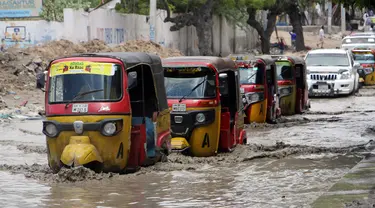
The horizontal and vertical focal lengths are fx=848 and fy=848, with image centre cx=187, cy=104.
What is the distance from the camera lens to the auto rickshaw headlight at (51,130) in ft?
41.9

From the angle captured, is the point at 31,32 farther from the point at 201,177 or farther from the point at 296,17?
the point at 296,17

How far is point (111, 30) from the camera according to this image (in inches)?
1641

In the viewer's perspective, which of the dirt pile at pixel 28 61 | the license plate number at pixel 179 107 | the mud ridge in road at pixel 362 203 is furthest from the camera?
the dirt pile at pixel 28 61

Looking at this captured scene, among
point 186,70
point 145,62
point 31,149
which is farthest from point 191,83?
point 31,149

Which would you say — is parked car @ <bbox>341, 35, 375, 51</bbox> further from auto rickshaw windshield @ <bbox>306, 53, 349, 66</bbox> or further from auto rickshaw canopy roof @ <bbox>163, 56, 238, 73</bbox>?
auto rickshaw canopy roof @ <bbox>163, 56, 238, 73</bbox>

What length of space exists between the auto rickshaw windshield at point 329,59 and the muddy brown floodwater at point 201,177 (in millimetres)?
13170

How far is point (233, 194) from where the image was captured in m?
11.9

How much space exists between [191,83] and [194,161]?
161 cm

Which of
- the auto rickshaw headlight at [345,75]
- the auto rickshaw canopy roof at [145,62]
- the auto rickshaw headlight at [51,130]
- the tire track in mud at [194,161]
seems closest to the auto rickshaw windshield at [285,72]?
the auto rickshaw headlight at [345,75]

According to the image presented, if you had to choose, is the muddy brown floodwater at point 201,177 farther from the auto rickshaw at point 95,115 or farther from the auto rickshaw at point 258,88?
the auto rickshaw at point 258,88

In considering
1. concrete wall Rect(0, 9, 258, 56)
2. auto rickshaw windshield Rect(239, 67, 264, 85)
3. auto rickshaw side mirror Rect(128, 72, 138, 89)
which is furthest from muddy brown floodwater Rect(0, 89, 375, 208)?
concrete wall Rect(0, 9, 258, 56)

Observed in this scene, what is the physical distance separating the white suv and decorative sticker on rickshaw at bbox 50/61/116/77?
20.3m

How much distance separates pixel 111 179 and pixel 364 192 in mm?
3979

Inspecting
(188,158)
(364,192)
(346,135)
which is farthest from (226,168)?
(346,135)
